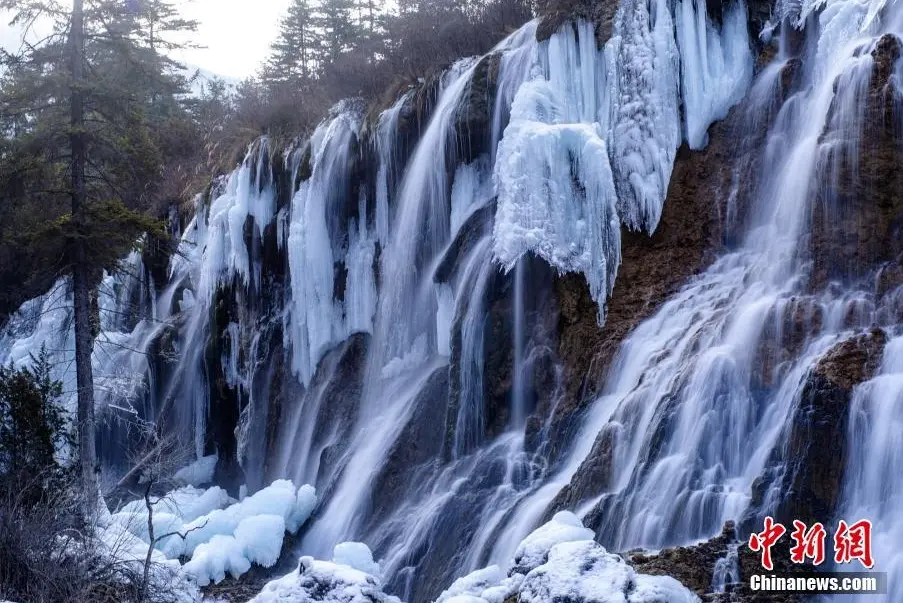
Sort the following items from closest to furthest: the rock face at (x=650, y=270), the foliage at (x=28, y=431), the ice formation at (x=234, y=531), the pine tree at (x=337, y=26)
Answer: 1. the foliage at (x=28, y=431)
2. the rock face at (x=650, y=270)
3. the ice formation at (x=234, y=531)
4. the pine tree at (x=337, y=26)

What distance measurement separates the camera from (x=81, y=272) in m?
13.4

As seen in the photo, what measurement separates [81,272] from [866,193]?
10235 millimetres

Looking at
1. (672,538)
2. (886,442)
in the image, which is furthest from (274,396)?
(886,442)

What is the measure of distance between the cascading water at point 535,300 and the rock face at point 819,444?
94mm

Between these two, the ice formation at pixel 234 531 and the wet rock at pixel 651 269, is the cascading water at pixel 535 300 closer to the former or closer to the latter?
the wet rock at pixel 651 269

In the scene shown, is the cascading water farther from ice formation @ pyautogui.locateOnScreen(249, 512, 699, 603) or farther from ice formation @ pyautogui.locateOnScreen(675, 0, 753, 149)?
ice formation @ pyautogui.locateOnScreen(249, 512, 699, 603)

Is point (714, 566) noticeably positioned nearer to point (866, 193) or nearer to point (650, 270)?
point (866, 193)

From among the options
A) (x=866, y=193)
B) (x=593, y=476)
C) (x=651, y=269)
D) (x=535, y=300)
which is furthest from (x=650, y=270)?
(x=593, y=476)

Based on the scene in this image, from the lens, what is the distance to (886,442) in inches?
303

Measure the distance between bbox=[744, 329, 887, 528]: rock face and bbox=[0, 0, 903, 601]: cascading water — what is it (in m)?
0.09

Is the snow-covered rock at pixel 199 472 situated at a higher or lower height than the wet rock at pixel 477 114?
lower

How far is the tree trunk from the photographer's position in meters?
12.7

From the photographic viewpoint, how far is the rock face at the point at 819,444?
25.8 ft

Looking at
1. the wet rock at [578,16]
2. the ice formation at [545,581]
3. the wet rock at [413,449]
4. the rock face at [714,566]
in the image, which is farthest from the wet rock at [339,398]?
the rock face at [714,566]
